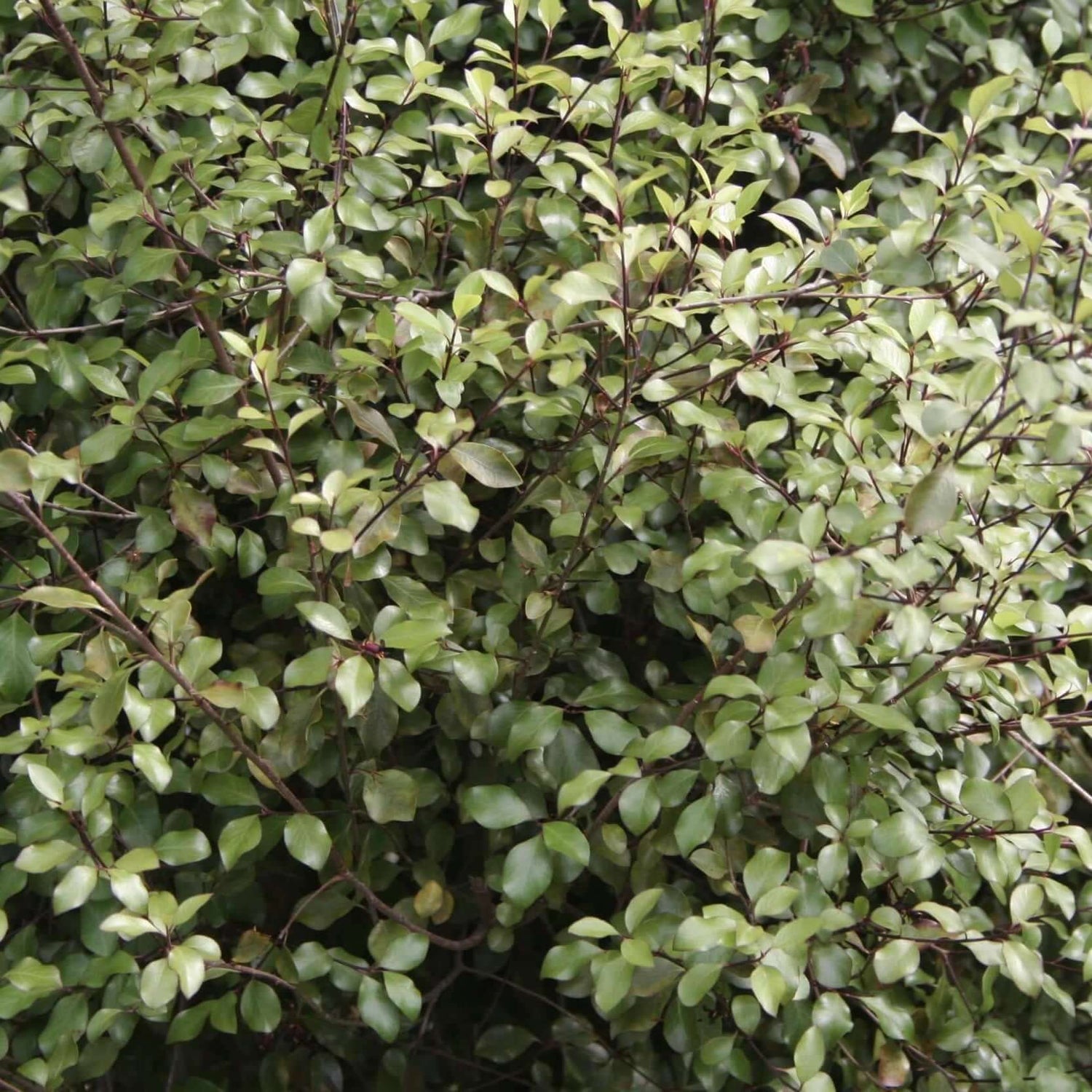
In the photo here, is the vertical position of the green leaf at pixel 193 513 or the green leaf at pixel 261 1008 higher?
the green leaf at pixel 193 513

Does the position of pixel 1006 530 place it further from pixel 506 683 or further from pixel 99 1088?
pixel 99 1088

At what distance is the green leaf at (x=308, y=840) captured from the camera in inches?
53.6

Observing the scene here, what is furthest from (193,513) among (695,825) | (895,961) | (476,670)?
(895,961)

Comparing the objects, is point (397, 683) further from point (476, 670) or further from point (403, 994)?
point (403, 994)

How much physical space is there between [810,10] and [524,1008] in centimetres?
162

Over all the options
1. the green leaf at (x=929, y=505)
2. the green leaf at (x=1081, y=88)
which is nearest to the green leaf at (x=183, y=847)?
the green leaf at (x=929, y=505)

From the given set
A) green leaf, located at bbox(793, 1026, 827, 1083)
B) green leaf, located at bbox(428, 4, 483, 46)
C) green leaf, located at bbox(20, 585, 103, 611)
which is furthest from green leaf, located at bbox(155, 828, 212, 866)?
green leaf, located at bbox(428, 4, 483, 46)

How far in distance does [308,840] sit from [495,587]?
0.38 m

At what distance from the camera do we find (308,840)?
1371mm

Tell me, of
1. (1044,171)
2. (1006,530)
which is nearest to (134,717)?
(1006,530)

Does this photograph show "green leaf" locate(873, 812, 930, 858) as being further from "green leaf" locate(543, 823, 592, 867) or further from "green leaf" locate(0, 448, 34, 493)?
"green leaf" locate(0, 448, 34, 493)

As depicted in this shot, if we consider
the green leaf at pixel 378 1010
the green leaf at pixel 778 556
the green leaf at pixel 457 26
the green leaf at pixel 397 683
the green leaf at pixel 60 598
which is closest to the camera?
the green leaf at pixel 778 556

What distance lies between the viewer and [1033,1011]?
1846mm

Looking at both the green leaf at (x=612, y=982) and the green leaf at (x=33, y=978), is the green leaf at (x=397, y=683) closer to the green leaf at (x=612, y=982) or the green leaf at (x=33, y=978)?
the green leaf at (x=612, y=982)
